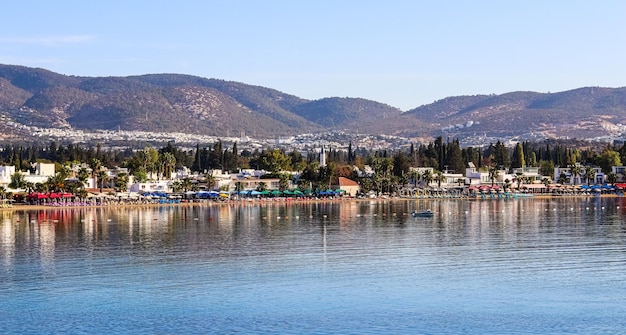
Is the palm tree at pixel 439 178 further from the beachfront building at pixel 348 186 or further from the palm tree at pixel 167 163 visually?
the palm tree at pixel 167 163

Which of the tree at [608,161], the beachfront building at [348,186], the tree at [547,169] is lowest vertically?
the beachfront building at [348,186]

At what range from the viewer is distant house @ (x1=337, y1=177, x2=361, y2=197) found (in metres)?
144

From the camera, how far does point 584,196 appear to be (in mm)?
153875

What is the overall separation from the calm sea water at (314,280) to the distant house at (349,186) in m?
71.5

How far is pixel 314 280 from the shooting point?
41.2 m

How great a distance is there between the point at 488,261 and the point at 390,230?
21.9 m

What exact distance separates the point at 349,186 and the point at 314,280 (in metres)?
104

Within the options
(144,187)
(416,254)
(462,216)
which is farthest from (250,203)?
(416,254)

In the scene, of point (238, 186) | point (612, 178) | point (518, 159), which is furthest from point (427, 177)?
point (612, 178)

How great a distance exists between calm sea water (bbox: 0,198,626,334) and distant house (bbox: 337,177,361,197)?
71.5 m

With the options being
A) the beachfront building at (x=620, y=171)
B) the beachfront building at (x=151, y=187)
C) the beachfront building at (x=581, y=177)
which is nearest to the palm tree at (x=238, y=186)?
the beachfront building at (x=151, y=187)

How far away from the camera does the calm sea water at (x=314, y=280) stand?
32281 mm

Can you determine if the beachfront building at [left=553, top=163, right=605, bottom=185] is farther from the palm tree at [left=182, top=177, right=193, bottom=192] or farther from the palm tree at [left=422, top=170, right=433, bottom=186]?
the palm tree at [left=182, top=177, right=193, bottom=192]

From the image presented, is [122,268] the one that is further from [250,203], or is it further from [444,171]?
[444,171]
